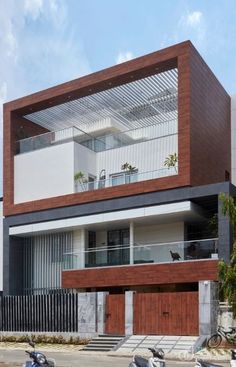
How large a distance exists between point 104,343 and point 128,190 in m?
7.62

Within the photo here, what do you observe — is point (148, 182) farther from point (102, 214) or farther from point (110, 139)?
point (110, 139)

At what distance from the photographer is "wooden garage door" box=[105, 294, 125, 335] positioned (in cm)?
2489

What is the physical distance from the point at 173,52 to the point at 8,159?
11764 millimetres

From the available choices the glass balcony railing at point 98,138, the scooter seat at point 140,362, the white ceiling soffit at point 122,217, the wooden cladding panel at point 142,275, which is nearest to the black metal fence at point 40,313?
the wooden cladding panel at point 142,275

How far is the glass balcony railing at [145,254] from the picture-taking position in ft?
82.6

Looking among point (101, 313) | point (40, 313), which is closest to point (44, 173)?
point (40, 313)

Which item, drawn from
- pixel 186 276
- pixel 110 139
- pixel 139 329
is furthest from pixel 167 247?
pixel 110 139

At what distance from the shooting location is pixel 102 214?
29.2 metres

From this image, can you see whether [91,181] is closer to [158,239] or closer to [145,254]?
[158,239]

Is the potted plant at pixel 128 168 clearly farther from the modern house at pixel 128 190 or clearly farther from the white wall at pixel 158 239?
A: the white wall at pixel 158 239

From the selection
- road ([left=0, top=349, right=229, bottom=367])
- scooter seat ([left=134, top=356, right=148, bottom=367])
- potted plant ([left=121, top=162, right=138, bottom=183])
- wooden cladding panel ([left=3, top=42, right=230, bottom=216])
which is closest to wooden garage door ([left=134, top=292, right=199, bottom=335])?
road ([left=0, top=349, right=229, bottom=367])

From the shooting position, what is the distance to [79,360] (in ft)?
65.1

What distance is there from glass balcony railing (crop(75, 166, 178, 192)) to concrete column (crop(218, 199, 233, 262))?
11.7 feet

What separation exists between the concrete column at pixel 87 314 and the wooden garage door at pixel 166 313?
2141 mm
